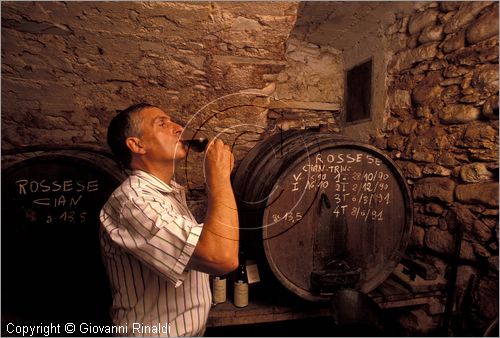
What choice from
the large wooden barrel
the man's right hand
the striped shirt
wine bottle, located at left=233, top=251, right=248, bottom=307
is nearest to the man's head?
the striped shirt

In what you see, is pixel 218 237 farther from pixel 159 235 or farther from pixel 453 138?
pixel 453 138

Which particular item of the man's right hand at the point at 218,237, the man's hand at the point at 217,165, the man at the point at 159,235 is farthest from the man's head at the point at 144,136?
the man's right hand at the point at 218,237

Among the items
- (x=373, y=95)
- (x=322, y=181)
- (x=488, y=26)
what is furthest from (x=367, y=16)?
(x=322, y=181)

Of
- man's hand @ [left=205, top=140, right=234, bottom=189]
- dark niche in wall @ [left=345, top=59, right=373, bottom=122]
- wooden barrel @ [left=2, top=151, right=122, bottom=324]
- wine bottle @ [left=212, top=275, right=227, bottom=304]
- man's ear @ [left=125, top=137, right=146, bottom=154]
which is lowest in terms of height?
wine bottle @ [left=212, top=275, right=227, bottom=304]

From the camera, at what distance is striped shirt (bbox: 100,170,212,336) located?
1.06 metres

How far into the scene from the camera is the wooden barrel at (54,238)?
156 centimetres

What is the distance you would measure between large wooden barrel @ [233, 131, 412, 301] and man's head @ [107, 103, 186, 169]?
624 millimetres

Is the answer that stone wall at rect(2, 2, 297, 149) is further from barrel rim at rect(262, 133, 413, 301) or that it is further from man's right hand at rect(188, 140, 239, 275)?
man's right hand at rect(188, 140, 239, 275)

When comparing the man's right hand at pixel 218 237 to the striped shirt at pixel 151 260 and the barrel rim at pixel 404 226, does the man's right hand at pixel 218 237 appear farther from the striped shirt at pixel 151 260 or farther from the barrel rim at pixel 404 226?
the barrel rim at pixel 404 226

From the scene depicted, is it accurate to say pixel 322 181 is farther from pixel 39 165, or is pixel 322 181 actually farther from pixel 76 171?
pixel 39 165

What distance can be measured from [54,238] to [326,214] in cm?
157

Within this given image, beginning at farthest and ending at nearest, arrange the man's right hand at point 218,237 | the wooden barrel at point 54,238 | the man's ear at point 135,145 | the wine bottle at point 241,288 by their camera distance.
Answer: the wine bottle at point 241,288
the wooden barrel at point 54,238
the man's ear at point 135,145
the man's right hand at point 218,237

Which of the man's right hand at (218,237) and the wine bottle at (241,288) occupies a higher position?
the man's right hand at (218,237)

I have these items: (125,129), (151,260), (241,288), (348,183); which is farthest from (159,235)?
(348,183)
